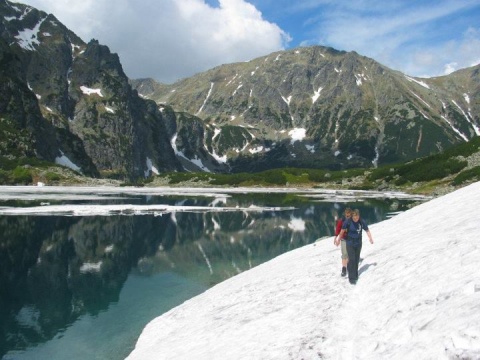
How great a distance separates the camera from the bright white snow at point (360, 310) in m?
11.7

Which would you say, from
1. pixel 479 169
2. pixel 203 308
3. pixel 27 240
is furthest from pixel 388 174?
pixel 203 308

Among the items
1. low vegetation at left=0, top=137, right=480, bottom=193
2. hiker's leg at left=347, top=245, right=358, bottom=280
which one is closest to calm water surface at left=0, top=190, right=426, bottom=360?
hiker's leg at left=347, top=245, right=358, bottom=280

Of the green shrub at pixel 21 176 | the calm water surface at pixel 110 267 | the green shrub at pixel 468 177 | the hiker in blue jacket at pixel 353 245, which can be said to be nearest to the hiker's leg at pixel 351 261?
the hiker in blue jacket at pixel 353 245

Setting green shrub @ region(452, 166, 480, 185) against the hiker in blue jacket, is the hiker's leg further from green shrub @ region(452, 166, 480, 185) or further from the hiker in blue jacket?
green shrub @ region(452, 166, 480, 185)

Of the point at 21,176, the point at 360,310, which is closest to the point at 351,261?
the point at 360,310

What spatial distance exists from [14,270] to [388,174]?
166 m

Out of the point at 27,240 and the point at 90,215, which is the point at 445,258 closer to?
the point at 27,240

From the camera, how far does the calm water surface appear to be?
23.9 meters

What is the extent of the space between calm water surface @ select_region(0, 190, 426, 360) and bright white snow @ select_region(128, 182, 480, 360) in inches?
162

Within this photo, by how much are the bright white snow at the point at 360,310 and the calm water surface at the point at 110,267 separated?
4126 mm

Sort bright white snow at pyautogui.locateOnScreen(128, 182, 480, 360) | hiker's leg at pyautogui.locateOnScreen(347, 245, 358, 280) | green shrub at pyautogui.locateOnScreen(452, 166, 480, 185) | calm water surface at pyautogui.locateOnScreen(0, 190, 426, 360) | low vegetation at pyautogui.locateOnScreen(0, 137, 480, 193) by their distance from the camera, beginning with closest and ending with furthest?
bright white snow at pyautogui.locateOnScreen(128, 182, 480, 360) < hiker's leg at pyautogui.locateOnScreen(347, 245, 358, 280) < calm water surface at pyautogui.locateOnScreen(0, 190, 426, 360) < green shrub at pyautogui.locateOnScreen(452, 166, 480, 185) < low vegetation at pyautogui.locateOnScreen(0, 137, 480, 193)

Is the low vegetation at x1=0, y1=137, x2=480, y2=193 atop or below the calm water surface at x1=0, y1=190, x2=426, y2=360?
atop

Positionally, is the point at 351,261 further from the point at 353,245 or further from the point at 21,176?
the point at 21,176

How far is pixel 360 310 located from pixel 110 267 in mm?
30426
